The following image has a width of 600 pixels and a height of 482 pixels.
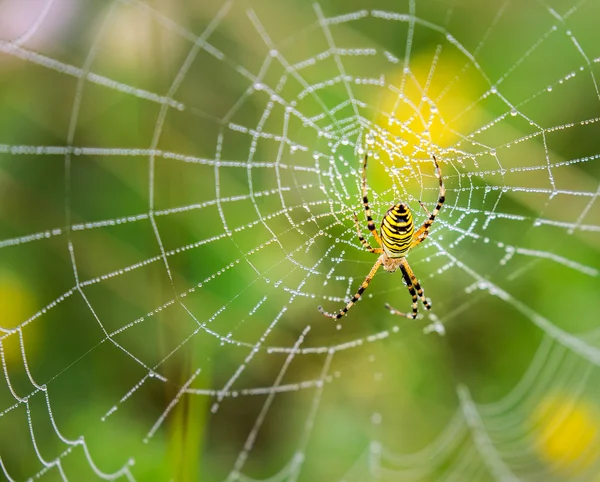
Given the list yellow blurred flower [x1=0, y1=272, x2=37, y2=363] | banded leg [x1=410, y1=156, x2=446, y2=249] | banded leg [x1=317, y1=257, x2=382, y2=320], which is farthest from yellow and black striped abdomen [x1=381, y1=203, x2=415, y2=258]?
yellow blurred flower [x1=0, y1=272, x2=37, y2=363]

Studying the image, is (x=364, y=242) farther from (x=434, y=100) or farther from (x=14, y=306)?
(x=14, y=306)

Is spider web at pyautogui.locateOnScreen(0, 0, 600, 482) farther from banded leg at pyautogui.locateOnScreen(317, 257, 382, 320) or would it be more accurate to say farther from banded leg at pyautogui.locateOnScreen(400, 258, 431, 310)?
banded leg at pyautogui.locateOnScreen(400, 258, 431, 310)

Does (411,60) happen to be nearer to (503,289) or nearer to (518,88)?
(518,88)

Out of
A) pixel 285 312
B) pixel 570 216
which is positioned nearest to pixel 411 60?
pixel 570 216

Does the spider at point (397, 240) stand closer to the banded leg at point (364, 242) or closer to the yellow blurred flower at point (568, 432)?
the banded leg at point (364, 242)

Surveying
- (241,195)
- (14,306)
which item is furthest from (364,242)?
(14,306)

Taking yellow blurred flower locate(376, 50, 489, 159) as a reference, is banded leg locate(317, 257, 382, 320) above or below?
below
